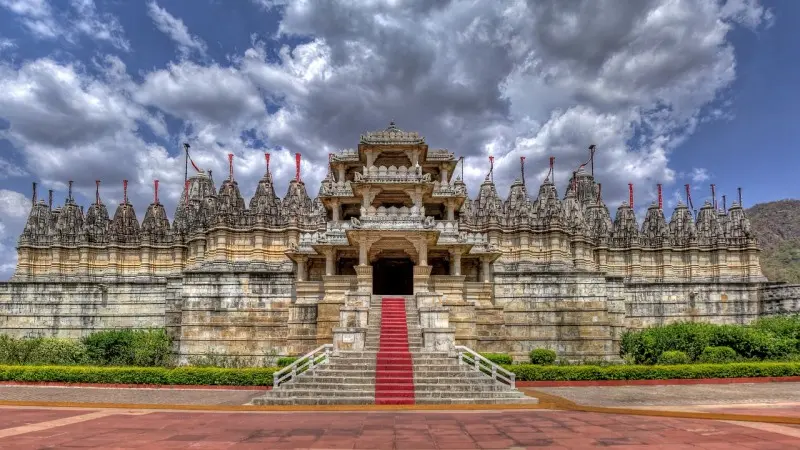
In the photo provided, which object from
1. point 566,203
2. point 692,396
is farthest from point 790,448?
point 566,203

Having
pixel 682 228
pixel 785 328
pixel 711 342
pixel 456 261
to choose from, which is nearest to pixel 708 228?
pixel 682 228

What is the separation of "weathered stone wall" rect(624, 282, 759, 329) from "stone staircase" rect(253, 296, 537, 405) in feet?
73.9

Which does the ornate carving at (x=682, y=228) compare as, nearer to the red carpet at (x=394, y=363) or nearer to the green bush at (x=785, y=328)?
the green bush at (x=785, y=328)

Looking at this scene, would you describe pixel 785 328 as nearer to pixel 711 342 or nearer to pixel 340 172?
pixel 711 342

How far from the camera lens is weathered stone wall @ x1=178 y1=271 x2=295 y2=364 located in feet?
92.7

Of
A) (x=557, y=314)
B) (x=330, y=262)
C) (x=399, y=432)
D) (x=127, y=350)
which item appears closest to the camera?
(x=399, y=432)

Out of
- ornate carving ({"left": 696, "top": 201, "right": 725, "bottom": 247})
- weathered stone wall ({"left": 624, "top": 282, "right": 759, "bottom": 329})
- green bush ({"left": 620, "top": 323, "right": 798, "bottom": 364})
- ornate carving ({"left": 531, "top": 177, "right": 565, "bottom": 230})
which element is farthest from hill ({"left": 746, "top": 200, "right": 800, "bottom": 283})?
green bush ({"left": 620, "top": 323, "right": 798, "bottom": 364})

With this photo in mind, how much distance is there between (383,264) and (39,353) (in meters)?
17.0

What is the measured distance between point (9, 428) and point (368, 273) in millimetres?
15521

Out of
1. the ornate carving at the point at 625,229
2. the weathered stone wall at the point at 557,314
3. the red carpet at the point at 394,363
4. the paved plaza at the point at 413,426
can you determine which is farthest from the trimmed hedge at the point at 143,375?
the ornate carving at the point at 625,229

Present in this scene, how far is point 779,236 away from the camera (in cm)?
8944

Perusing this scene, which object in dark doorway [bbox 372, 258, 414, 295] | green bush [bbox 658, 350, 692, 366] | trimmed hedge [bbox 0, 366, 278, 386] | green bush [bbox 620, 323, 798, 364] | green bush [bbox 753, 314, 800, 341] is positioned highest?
dark doorway [bbox 372, 258, 414, 295]

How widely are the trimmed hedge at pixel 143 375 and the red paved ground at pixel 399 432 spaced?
6.57 meters

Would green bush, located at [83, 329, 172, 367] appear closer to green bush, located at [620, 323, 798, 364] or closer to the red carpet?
the red carpet
